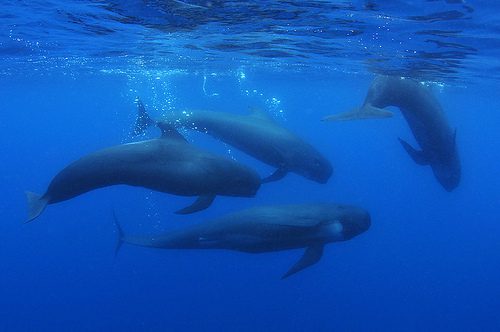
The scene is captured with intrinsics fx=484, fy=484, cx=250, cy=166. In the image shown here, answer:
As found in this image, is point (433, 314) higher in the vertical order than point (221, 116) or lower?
lower

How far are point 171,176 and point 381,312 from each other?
1917 centimetres

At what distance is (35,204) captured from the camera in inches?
351

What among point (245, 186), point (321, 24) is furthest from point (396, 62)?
point (245, 186)

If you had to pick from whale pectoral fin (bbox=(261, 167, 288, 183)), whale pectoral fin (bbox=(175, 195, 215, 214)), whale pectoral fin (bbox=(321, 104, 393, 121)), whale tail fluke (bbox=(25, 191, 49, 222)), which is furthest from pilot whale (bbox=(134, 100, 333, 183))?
whale tail fluke (bbox=(25, 191, 49, 222))

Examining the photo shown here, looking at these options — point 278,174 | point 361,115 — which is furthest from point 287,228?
point 361,115

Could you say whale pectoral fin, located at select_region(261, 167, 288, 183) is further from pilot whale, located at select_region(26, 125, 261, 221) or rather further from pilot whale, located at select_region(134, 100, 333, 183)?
pilot whale, located at select_region(26, 125, 261, 221)

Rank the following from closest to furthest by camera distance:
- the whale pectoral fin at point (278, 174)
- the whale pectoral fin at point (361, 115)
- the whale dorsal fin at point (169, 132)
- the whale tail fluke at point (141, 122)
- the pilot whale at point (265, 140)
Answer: the whale dorsal fin at point (169, 132), the whale pectoral fin at point (361, 115), the whale tail fluke at point (141, 122), the whale pectoral fin at point (278, 174), the pilot whale at point (265, 140)

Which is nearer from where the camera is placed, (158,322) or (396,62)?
(396,62)

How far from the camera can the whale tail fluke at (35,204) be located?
8656mm

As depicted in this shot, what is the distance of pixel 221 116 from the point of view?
41.7 ft

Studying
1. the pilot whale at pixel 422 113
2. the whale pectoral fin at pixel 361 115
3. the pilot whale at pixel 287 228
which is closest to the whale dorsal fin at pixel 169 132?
the pilot whale at pixel 287 228

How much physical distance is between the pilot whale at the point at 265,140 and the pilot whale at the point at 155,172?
89.2 inches

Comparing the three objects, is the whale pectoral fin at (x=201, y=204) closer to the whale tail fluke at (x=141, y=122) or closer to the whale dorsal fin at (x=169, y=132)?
the whale dorsal fin at (x=169, y=132)

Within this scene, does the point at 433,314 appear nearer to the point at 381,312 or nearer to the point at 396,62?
the point at 381,312
